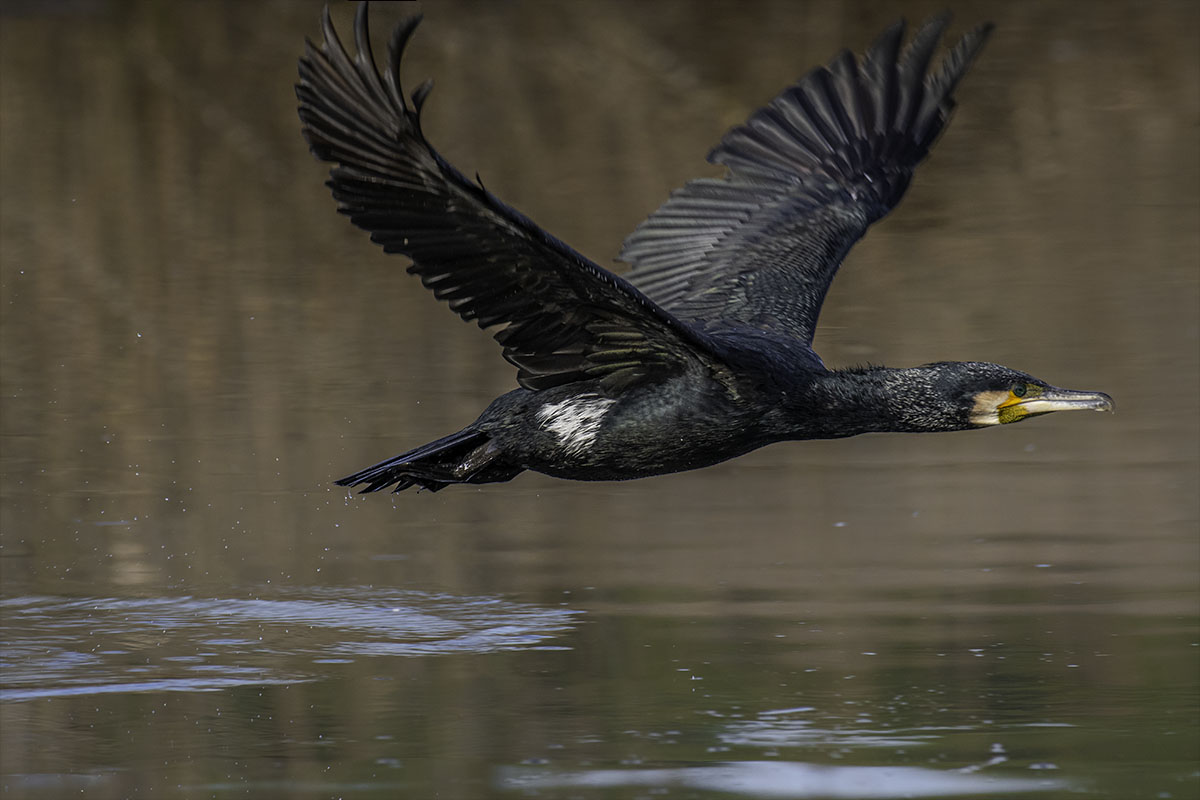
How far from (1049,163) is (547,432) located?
856 centimetres

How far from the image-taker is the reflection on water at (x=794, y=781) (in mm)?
4953

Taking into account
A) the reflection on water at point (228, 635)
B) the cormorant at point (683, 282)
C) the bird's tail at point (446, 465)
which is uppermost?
the cormorant at point (683, 282)

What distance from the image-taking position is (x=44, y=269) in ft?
38.7

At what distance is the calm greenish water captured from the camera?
17.5 ft

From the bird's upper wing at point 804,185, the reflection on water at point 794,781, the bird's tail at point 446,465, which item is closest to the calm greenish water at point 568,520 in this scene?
the reflection on water at point 794,781

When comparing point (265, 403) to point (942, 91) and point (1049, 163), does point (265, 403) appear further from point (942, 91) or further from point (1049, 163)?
point (1049, 163)

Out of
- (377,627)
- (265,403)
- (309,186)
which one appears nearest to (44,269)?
(309,186)

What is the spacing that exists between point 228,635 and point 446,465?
985 mm

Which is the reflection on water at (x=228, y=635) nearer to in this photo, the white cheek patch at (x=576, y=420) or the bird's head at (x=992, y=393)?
the white cheek patch at (x=576, y=420)

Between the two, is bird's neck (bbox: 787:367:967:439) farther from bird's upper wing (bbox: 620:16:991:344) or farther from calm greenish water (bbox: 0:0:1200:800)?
bird's upper wing (bbox: 620:16:991:344)

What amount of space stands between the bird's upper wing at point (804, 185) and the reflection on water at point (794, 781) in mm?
2002

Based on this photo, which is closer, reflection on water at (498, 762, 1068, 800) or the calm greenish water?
reflection on water at (498, 762, 1068, 800)

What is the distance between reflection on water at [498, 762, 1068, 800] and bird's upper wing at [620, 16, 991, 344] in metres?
2.00

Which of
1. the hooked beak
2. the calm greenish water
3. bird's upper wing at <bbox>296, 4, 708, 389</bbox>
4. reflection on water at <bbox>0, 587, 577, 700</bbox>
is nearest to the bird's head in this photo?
the hooked beak
